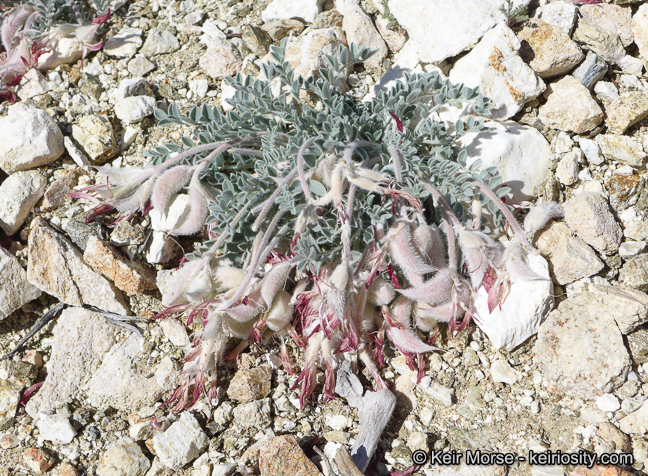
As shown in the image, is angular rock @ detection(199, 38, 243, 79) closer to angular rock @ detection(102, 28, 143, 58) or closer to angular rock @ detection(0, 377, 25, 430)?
angular rock @ detection(102, 28, 143, 58)

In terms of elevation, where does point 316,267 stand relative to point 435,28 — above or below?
below

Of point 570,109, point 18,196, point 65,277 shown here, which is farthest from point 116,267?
point 570,109

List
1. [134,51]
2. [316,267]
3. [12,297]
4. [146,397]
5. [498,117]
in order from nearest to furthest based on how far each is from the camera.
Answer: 1. [316,267]
2. [146,397]
3. [12,297]
4. [498,117]
5. [134,51]

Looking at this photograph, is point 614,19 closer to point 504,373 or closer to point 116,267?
point 504,373

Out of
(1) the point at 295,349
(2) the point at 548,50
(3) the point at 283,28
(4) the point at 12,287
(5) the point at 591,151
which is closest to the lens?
(1) the point at 295,349

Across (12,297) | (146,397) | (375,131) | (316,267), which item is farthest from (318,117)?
(12,297)

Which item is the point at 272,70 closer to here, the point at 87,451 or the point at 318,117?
the point at 318,117

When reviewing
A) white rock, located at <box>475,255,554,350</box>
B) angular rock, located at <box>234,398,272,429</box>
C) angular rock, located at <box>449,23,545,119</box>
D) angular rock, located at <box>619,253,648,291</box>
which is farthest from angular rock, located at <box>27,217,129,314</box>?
angular rock, located at <box>619,253,648,291</box>
